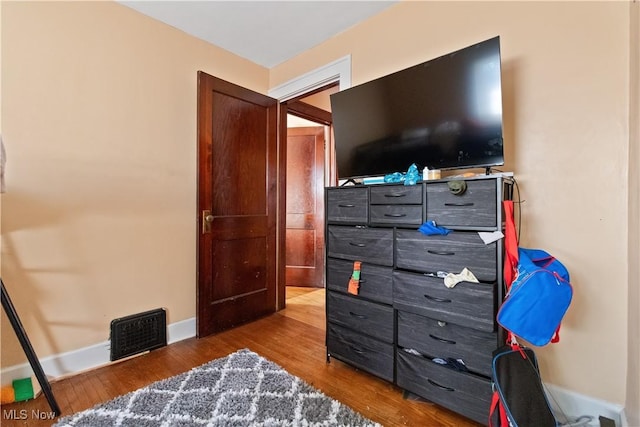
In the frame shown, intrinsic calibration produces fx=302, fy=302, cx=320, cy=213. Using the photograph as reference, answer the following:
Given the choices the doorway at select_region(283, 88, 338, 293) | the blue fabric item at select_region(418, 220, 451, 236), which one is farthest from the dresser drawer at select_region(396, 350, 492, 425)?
the doorway at select_region(283, 88, 338, 293)

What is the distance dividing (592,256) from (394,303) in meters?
0.97

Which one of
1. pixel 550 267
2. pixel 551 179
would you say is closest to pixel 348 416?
pixel 550 267

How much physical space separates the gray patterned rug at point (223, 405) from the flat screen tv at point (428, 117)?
1.37 meters

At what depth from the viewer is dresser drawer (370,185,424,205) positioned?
5.29ft

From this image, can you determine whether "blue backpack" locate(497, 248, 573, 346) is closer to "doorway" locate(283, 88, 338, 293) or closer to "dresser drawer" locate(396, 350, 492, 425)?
"dresser drawer" locate(396, 350, 492, 425)

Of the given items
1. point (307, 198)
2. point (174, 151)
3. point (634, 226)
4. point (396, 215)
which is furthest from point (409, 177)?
point (307, 198)

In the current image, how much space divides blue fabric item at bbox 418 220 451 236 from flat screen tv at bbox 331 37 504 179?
357 mm

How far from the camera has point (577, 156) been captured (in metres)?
1.47

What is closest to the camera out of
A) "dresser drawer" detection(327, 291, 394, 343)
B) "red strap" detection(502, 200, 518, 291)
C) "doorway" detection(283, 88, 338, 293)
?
"red strap" detection(502, 200, 518, 291)

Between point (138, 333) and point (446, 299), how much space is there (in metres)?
2.12

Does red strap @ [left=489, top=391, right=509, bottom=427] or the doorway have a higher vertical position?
the doorway

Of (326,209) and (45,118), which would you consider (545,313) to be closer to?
(326,209)

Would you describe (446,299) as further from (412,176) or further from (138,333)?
(138,333)

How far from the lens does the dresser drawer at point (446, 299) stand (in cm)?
137
